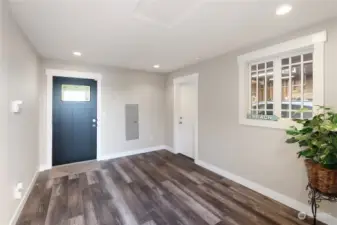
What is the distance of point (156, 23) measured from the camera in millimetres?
2195

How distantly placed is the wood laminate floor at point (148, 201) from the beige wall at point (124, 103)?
3.62 ft

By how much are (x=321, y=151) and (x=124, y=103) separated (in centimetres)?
415

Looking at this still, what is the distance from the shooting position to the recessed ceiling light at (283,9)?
183cm

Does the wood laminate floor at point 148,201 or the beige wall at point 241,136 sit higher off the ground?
the beige wall at point 241,136

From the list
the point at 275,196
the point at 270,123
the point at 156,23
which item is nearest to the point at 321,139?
the point at 270,123

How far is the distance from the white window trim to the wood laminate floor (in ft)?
3.86

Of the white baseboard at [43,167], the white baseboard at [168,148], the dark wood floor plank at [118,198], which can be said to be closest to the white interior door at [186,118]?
the white baseboard at [168,148]

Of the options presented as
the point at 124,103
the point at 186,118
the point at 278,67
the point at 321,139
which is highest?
the point at 278,67

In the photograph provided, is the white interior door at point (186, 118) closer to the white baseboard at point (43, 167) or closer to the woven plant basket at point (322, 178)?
the woven plant basket at point (322, 178)

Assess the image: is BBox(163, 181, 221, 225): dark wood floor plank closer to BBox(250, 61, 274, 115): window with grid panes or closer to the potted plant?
the potted plant

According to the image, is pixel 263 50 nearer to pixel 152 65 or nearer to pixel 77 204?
pixel 152 65

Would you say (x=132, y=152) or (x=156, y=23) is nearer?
(x=156, y=23)

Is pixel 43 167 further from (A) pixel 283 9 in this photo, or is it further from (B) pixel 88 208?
(A) pixel 283 9

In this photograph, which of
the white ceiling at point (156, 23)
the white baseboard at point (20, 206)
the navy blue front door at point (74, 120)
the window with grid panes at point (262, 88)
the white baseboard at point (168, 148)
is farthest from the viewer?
the white baseboard at point (168, 148)
